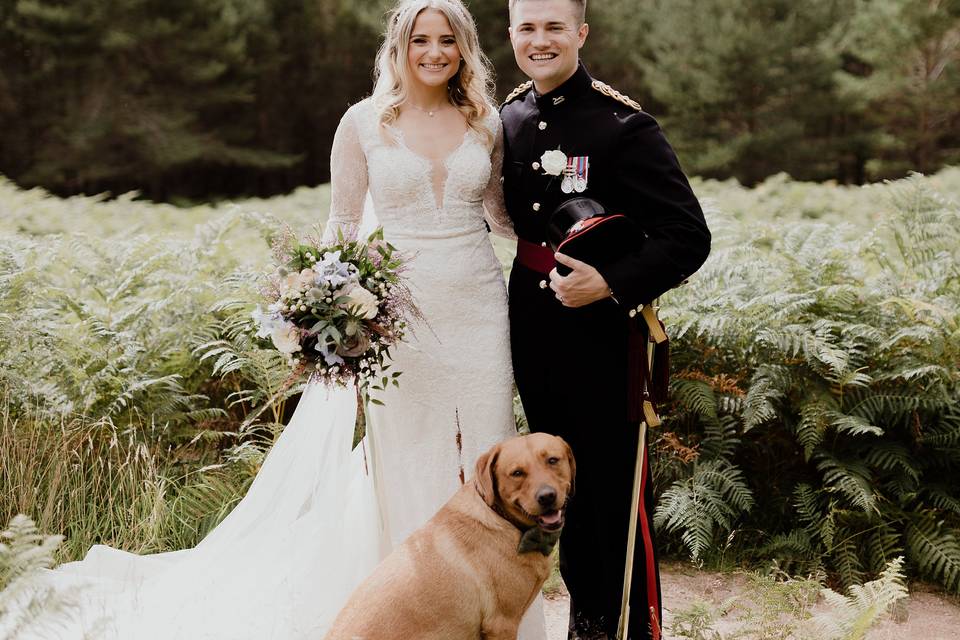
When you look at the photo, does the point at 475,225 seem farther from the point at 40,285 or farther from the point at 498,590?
the point at 40,285

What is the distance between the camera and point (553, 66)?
144 inches

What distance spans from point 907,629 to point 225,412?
397cm

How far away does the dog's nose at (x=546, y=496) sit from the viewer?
10.6 feet

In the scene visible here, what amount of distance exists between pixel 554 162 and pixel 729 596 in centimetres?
264

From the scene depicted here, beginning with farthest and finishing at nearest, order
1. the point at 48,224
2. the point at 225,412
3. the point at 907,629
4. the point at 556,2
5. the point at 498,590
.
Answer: the point at 48,224
the point at 225,412
the point at 907,629
the point at 556,2
the point at 498,590

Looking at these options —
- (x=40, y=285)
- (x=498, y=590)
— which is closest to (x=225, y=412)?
(x=40, y=285)

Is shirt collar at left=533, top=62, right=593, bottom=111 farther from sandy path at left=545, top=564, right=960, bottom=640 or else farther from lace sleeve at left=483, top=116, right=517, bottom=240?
sandy path at left=545, top=564, right=960, bottom=640

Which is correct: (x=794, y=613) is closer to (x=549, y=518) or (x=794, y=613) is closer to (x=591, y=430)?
(x=591, y=430)

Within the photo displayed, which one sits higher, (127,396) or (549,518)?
(549,518)

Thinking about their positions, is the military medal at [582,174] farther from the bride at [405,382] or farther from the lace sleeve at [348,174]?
the lace sleeve at [348,174]

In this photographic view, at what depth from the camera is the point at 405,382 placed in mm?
3996

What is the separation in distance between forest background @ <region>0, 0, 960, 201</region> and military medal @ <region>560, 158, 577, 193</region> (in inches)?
850

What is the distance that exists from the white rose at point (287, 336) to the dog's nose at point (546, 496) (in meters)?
1.04

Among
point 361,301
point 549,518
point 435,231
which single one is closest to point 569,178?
point 435,231
